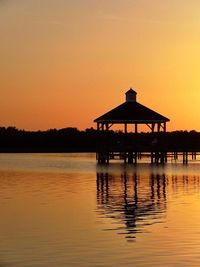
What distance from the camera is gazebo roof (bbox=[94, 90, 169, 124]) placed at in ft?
205

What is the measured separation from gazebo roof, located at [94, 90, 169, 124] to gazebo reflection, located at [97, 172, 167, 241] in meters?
22.1

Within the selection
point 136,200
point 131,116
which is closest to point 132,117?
point 131,116

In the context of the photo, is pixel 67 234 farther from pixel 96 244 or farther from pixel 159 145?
pixel 159 145

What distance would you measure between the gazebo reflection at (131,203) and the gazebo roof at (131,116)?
2208cm

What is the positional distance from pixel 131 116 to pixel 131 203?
121 ft

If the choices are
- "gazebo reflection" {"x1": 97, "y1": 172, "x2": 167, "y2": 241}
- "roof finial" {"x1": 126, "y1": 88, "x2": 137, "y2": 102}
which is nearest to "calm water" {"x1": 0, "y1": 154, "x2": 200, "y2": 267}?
"gazebo reflection" {"x1": 97, "y1": 172, "x2": 167, "y2": 241}

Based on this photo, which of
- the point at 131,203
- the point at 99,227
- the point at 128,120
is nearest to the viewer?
the point at 99,227

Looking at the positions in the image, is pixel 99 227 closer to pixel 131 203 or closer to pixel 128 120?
pixel 131 203

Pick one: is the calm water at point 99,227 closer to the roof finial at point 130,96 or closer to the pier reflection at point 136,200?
the pier reflection at point 136,200

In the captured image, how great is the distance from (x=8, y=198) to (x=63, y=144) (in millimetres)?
123908

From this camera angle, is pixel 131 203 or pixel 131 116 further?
pixel 131 116

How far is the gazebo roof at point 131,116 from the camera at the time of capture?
62531mm

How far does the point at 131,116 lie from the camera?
62844 mm

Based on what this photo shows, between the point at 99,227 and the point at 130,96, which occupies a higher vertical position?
the point at 130,96
